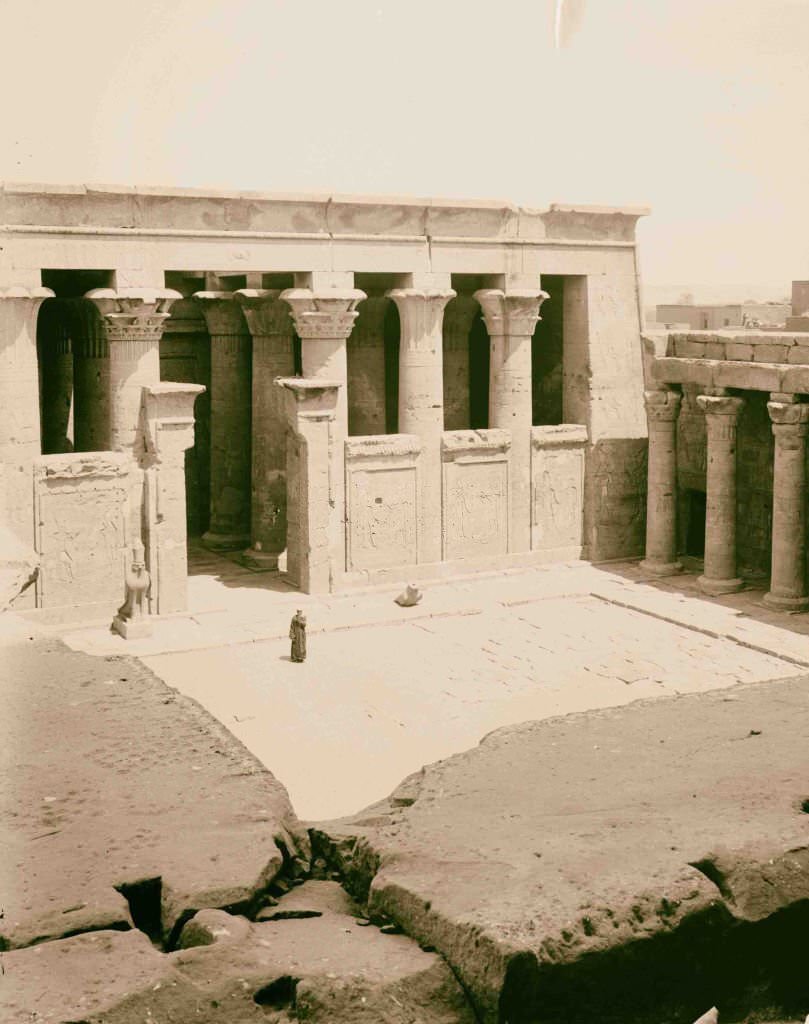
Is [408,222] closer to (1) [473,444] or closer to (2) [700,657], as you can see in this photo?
(1) [473,444]

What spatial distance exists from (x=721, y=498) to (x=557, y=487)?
2.88 meters

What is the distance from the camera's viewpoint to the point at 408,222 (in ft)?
65.5

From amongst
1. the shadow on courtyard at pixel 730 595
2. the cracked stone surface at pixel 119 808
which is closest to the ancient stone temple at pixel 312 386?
the shadow on courtyard at pixel 730 595

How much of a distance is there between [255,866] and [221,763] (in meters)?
0.79

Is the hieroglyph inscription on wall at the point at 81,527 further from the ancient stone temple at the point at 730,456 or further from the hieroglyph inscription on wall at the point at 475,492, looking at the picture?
the ancient stone temple at the point at 730,456

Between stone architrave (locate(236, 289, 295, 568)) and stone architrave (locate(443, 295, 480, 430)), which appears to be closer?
stone architrave (locate(236, 289, 295, 568))

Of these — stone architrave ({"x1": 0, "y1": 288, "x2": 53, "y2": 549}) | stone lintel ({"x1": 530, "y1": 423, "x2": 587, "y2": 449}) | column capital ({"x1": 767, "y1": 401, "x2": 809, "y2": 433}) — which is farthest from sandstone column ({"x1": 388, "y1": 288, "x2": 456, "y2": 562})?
stone architrave ({"x1": 0, "y1": 288, "x2": 53, "y2": 549})

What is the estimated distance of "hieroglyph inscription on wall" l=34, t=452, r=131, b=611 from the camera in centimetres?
1730

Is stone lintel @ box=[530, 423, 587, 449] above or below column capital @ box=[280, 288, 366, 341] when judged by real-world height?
below

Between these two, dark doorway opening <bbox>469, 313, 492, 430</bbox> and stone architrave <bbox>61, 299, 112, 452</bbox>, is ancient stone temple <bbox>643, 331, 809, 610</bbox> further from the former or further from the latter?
stone architrave <bbox>61, 299, 112, 452</bbox>

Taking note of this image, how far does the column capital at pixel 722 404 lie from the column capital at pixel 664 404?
107 cm

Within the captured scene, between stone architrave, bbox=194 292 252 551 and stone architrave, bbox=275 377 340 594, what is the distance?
331 cm

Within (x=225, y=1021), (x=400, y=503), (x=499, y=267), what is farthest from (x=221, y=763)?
(x=499, y=267)

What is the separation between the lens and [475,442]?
2080cm
